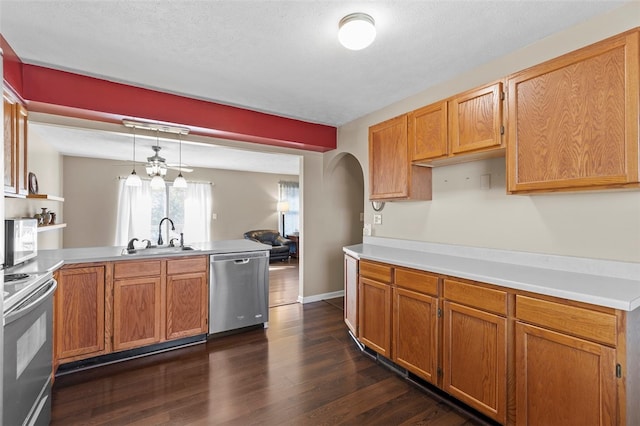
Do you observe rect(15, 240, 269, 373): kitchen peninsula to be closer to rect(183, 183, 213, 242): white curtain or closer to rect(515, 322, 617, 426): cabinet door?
rect(515, 322, 617, 426): cabinet door

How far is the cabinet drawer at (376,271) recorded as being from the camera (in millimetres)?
2434

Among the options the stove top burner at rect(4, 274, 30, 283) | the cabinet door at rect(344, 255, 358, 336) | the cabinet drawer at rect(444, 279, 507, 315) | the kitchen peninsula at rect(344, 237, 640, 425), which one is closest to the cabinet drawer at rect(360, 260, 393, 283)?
the kitchen peninsula at rect(344, 237, 640, 425)

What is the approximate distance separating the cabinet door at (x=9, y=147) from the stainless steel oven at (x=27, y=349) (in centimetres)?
78

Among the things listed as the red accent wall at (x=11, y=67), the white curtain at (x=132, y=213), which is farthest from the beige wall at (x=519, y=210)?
the white curtain at (x=132, y=213)

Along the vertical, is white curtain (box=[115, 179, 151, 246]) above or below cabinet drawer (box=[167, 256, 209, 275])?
above

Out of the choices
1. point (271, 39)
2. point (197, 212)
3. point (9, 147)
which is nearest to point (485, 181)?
point (271, 39)

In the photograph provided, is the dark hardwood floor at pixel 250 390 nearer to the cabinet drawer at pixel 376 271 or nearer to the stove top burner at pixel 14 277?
the cabinet drawer at pixel 376 271

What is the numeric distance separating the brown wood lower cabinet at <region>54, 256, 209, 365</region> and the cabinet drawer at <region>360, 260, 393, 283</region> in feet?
4.99

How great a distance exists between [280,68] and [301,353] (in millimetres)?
2454

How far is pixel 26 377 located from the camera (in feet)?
4.69

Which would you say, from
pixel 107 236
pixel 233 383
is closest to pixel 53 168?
pixel 107 236

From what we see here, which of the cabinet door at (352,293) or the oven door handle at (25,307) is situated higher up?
the oven door handle at (25,307)

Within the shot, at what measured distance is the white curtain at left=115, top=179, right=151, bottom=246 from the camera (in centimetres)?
612

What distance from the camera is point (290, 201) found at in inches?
326
